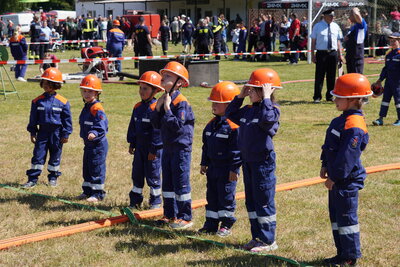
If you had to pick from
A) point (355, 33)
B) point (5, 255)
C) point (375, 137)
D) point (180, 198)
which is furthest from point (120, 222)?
point (355, 33)

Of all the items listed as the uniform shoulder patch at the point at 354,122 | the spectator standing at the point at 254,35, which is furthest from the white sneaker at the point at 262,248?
the spectator standing at the point at 254,35

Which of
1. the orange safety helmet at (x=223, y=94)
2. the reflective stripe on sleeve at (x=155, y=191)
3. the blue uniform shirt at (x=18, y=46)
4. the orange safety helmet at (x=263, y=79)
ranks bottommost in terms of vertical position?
the reflective stripe on sleeve at (x=155, y=191)

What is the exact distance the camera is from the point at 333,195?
5000mm

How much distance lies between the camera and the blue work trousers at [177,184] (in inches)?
237

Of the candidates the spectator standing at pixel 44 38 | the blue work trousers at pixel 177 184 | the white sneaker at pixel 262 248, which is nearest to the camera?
the white sneaker at pixel 262 248

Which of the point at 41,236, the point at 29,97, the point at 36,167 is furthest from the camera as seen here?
the point at 29,97

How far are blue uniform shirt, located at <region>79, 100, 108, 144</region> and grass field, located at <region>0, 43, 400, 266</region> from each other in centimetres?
85

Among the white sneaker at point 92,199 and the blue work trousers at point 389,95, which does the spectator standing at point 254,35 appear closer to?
the blue work trousers at point 389,95

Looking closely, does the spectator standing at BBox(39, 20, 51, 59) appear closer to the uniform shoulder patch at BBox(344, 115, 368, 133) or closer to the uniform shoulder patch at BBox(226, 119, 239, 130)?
the uniform shoulder patch at BBox(226, 119, 239, 130)

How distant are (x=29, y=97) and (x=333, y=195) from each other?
1332 centimetres

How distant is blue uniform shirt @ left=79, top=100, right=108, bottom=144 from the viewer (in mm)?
7293

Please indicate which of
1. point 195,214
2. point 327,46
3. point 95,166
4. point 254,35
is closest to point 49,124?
point 95,166

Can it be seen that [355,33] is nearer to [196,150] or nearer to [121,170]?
[196,150]

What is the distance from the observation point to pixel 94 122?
730 cm
